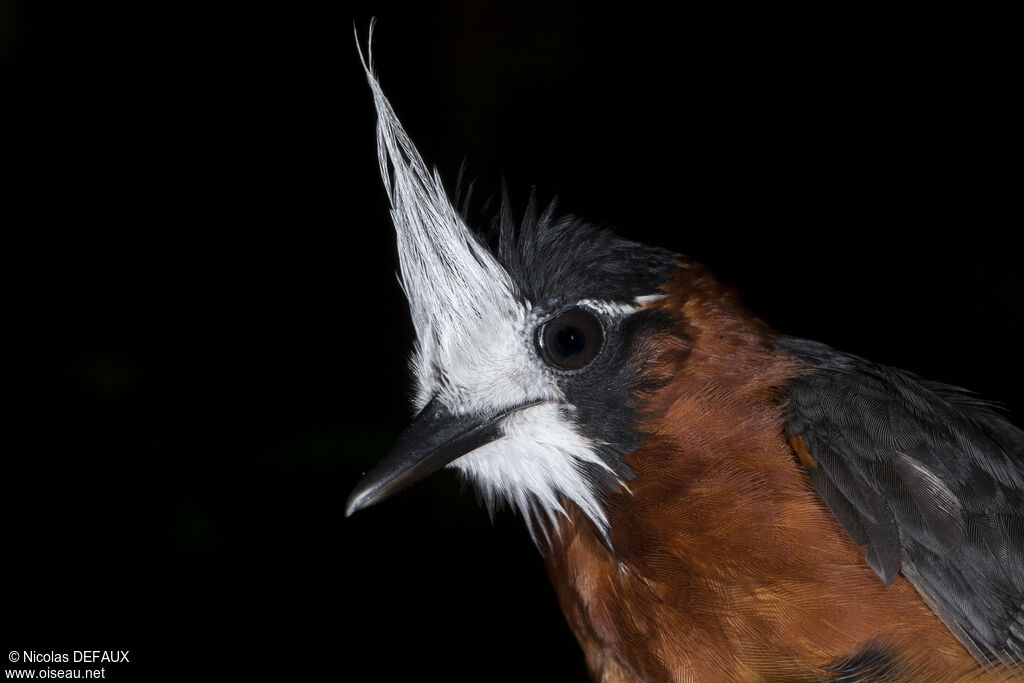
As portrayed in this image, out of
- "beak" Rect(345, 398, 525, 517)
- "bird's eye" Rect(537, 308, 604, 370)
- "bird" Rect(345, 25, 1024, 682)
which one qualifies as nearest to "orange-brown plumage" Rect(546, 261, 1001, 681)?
"bird" Rect(345, 25, 1024, 682)

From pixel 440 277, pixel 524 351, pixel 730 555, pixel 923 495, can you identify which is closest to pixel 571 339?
pixel 524 351

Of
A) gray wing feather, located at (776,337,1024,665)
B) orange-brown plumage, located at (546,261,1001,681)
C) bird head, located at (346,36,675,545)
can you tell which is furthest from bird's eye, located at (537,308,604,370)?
gray wing feather, located at (776,337,1024,665)

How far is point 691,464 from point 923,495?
37 centimetres

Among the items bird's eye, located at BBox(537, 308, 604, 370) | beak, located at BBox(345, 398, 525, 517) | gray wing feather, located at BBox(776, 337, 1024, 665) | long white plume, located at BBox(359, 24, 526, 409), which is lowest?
gray wing feather, located at BBox(776, 337, 1024, 665)

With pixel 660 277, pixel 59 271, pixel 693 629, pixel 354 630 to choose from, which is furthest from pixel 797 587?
Answer: pixel 59 271

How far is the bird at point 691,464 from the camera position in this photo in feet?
3.80

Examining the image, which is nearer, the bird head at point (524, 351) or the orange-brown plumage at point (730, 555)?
the orange-brown plumage at point (730, 555)

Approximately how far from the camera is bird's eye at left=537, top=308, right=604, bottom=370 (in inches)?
49.7

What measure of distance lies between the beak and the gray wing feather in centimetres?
50

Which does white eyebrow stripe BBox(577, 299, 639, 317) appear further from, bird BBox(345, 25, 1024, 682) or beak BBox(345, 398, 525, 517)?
beak BBox(345, 398, 525, 517)

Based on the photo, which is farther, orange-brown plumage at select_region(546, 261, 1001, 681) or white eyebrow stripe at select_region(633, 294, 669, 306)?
white eyebrow stripe at select_region(633, 294, 669, 306)

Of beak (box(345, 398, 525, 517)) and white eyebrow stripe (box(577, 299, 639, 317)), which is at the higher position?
white eyebrow stripe (box(577, 299, 639, 317))

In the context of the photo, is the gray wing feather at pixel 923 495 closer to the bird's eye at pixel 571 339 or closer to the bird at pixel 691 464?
the bird at pixel 691 464

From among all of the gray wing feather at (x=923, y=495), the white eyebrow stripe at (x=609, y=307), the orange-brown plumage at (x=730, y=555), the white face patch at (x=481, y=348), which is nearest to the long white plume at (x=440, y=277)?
the white face patch at (x=481, y=348)
